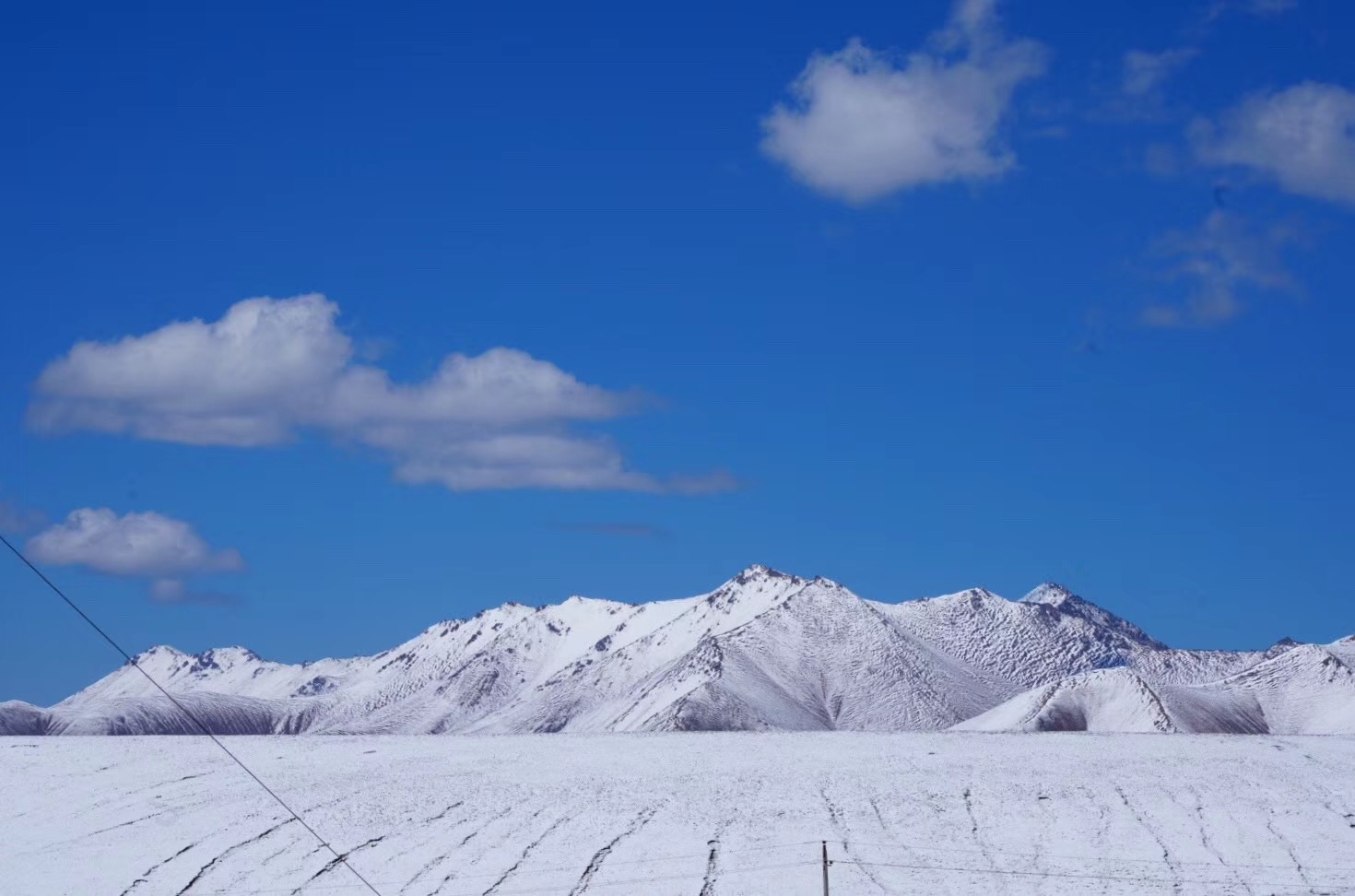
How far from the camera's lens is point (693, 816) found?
55.8 meters

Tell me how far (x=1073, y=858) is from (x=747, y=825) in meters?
10.6

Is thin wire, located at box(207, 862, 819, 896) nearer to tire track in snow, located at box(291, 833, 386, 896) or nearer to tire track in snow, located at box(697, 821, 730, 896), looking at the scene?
tire track in snow, located at box(697, 821, 730, 896)

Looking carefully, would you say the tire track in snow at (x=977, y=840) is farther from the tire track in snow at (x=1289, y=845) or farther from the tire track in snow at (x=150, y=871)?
the tire track in snow at (x=150, y=871)

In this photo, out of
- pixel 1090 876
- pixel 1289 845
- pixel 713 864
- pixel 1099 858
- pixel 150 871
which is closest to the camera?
pixel 1090 876

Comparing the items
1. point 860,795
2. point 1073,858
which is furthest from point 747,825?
point 1073,858

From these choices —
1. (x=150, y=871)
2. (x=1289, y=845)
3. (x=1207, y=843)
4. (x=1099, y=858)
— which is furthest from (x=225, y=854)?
(x=1289, y=845)

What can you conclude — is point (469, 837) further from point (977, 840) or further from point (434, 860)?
point (977, 840)

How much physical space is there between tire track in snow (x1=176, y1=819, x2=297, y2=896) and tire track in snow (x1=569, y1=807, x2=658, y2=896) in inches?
453

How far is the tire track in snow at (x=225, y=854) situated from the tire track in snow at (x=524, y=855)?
899 centimetres

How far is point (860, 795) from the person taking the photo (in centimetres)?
5841

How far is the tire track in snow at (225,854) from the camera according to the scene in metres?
49.5

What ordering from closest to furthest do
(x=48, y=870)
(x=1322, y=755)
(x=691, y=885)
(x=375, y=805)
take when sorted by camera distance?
(x=691, y=885) < (x=48, y=870) < (x=375, y=805) < (x=1322, y=755)

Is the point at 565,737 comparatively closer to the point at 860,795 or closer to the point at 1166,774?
the point at 860,795

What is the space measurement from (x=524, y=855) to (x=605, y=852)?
2536 millimetres
